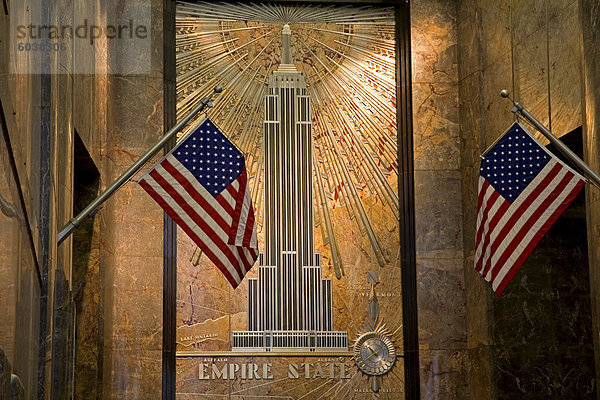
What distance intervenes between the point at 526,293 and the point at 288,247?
9.09 feet

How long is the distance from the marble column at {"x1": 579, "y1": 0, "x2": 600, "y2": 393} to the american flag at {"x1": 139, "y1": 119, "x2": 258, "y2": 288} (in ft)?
10.0

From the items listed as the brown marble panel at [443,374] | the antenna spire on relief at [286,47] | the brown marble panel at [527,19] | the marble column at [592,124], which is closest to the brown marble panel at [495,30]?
the brown marble panel at [527,19]

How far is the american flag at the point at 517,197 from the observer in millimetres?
8188

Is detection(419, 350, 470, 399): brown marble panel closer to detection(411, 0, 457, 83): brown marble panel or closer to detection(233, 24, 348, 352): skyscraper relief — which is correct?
detection(233, 24, 348, 352): skyscraper relief

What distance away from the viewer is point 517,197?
8.41 meters

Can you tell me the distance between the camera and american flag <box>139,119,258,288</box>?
8281mm

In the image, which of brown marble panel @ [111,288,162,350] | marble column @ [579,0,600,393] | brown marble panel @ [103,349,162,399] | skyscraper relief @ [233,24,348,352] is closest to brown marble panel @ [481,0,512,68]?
marble column @ [579,0,600,393]

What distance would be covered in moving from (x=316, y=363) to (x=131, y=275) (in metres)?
2.32

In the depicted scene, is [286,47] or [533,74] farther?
[286,47]

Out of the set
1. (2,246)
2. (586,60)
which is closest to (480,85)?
(586,60)

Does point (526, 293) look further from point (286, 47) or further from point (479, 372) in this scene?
point (286, 47)

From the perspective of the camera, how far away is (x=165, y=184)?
827 centimetres

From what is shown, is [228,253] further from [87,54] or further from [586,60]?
[586,60]

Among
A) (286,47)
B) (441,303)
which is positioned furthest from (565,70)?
(286,47)
